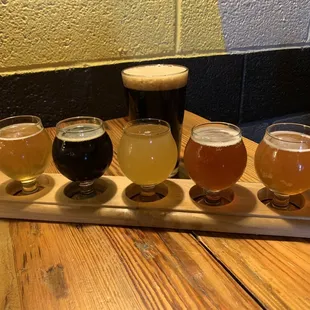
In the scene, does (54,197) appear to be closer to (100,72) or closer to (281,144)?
(281,144)

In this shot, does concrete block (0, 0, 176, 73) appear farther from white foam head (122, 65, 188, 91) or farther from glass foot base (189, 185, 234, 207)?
glass foot base (189, 185, 234, 207)

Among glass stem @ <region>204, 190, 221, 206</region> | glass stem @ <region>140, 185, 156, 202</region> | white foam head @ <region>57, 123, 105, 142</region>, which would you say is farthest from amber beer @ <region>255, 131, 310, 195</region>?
white foam head @ <region>57, 123, 105, 142</region>

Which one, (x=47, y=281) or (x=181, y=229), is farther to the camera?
(x=181, y=229)

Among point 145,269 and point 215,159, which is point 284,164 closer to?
point 215,159

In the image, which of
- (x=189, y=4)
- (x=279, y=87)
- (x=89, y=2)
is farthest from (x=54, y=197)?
(x=279, y=87)

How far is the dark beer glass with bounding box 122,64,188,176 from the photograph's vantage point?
0.92 metres

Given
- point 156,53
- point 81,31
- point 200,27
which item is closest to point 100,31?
point 81,31

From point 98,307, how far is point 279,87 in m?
1.67

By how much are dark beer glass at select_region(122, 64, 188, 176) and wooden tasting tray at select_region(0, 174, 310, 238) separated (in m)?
0.20

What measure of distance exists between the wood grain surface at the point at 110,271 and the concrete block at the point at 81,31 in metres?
0.76

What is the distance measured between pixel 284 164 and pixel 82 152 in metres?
0.43

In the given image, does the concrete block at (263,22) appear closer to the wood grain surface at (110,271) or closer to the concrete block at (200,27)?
the concrete block at (200,27)

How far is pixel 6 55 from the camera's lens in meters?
1.30

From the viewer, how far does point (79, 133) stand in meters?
0.81
